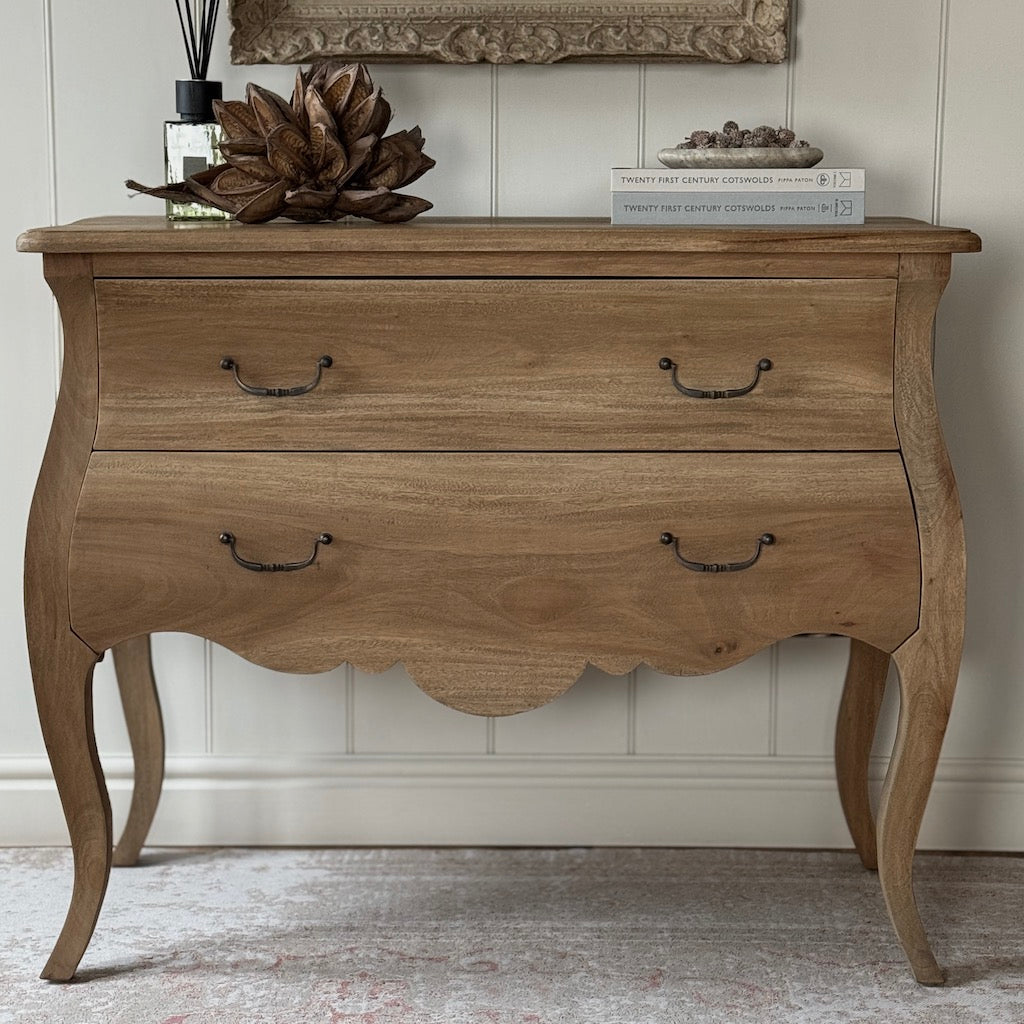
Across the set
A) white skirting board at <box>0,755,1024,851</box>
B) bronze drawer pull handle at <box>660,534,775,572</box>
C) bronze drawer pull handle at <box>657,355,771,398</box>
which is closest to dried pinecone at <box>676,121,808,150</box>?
bronze drawer pull handle at <box>657,355,771,398</box>

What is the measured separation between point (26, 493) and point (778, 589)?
109 cm

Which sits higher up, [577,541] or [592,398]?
[592,398]

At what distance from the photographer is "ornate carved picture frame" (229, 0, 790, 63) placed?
163cm

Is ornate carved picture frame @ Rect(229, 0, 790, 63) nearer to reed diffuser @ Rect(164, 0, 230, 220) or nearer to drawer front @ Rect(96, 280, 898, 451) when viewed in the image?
reed diffuser @ Rect(164, 0, 230, 220)

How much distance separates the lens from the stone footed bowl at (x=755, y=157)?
1419 millimetres

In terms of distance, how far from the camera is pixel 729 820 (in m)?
1.81

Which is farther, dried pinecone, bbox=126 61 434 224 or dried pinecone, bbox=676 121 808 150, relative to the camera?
dried pinecone, bbox=676 121 808 150

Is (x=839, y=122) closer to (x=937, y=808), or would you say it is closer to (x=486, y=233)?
(x=486, y=233)

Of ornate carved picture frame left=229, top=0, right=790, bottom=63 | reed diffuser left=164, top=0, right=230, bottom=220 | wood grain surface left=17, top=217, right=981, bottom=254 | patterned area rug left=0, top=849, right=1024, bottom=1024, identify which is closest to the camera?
wood grain surface left=17, top=217, right=981, bottom=254

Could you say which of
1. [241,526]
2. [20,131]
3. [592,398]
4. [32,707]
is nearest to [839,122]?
[592,398]

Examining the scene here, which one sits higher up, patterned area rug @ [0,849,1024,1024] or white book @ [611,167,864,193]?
white book @ [611,167,864,193]

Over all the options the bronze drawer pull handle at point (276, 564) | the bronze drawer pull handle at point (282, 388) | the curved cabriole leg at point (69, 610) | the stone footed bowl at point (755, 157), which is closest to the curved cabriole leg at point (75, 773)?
the curved cabriole leg at point (69, 610)

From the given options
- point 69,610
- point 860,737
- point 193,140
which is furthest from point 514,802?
point 193,140

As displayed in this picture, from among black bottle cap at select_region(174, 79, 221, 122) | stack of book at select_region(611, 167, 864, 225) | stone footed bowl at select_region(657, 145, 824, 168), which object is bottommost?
stack of book at select_region(611, 167, 864, 225)
